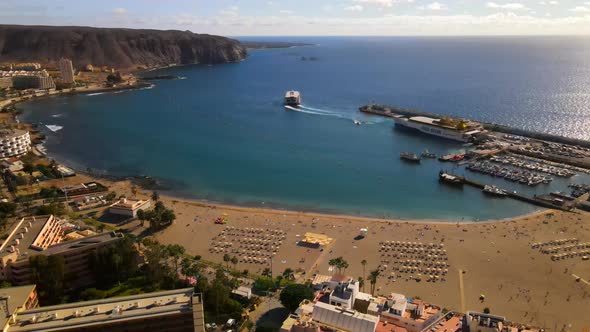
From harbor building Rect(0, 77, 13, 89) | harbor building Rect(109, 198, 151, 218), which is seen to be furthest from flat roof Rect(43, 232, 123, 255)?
harbor building Rect(0, 77, 13, 89)

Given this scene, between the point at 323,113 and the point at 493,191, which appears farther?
the point at 323,113

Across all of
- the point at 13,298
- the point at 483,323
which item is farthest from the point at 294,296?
the point at 13,298

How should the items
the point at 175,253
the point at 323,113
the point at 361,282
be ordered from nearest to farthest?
1. the point at 361,282
2. the point at 175,253
3. the point at 323,113

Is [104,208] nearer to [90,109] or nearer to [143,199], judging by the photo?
[143,199]

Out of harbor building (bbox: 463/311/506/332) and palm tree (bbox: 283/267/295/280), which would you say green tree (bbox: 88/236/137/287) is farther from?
harbor building (bbox: 463/311/506/332)

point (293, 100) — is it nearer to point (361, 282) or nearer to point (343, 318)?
point (361, 282)

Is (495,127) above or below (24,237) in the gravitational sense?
above

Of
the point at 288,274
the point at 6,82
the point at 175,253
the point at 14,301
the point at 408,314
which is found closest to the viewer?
the point at 14,301

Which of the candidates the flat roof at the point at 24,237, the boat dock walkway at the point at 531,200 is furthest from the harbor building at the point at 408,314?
the boat dock walkway at the point at 531,200
